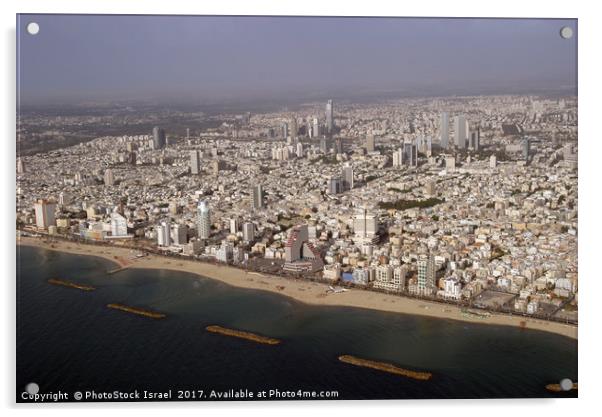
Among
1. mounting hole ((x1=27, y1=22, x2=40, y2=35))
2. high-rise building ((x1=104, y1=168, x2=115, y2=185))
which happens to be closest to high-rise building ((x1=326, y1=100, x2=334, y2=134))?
high-rise building ((x1=104, y1=168, x2=115, y2=185))

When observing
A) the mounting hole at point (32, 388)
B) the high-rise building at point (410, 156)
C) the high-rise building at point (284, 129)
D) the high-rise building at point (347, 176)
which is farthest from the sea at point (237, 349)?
the high-rise building at point (410, 156)

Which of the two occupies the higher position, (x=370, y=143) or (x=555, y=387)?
Answer: (x=370, y=143)

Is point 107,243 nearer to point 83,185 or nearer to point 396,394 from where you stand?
point 83,185

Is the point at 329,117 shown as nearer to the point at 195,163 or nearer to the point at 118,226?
the point at 195,163

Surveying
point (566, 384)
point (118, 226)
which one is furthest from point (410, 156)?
point (566, 384)

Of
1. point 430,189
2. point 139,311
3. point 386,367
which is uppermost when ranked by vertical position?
point 430,189

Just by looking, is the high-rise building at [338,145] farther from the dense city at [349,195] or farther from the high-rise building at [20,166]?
the high-rise building at [20,166]
